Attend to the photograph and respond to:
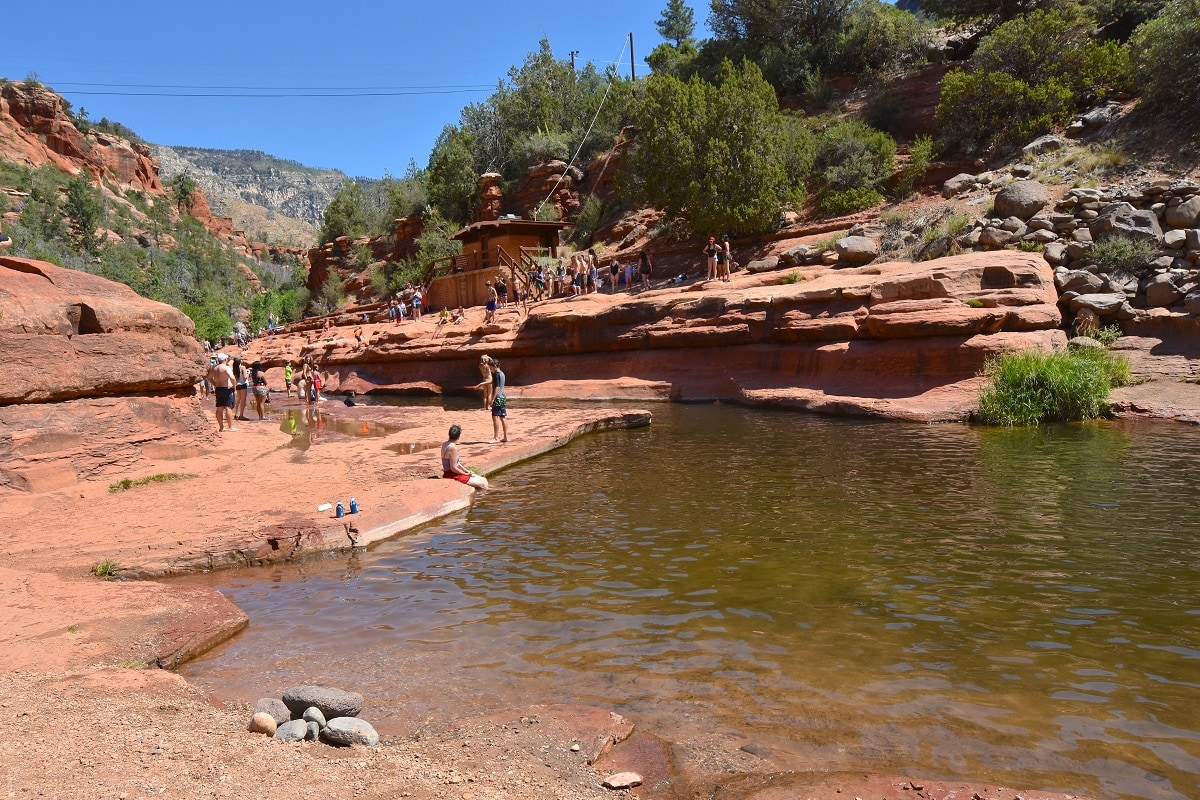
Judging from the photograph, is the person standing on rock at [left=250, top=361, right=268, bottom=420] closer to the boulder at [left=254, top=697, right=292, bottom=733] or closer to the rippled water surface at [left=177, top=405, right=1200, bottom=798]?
the rippled water surface at [left=177, top=405, right=1200, bottom=798]

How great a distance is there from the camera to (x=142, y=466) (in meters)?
10.3

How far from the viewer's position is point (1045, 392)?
14.1 meters

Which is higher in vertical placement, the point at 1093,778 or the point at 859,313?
the point at 859,313

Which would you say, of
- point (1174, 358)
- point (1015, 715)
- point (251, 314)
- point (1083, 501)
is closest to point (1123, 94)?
point (1174, 358)

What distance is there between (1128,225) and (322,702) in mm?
20663

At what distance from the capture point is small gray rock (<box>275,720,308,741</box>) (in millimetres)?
3701

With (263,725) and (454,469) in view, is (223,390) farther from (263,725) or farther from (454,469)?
(263,725)

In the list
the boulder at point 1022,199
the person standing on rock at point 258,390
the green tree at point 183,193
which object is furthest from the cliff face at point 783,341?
the green tree at point 183,193

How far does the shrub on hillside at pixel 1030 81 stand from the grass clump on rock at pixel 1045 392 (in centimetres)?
1696

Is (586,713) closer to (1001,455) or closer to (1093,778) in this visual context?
(1093,778)

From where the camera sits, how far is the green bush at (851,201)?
95.8 feet

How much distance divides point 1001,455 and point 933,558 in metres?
5.43

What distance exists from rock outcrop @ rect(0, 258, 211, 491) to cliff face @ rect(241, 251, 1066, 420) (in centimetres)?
1277

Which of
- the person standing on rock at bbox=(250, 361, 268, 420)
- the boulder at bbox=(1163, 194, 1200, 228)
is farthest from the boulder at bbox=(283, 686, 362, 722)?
the boulder at bbox=(1163, 194, 1200, 228)
